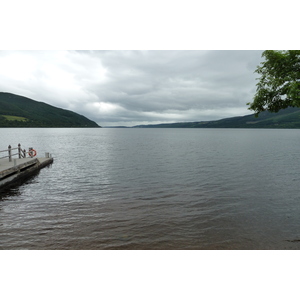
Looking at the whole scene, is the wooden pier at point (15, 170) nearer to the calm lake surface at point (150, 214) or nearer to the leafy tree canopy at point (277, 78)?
the calm lake surface at point (150, 214)

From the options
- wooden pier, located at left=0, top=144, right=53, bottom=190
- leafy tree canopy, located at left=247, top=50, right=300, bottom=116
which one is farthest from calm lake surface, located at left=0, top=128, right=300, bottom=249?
leafy tree canopy, located at left=247, top=50, right=300, bottom=116

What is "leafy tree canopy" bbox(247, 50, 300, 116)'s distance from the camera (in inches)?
Result: 390

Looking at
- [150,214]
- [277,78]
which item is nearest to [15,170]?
[150,214]

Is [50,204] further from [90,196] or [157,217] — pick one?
[157,217]

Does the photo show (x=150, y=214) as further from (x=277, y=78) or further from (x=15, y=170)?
(x=15, y=170)

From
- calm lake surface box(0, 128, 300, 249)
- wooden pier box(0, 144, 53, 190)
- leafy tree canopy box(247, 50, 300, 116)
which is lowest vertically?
calm lake surface box(0, 128, 300, 249)

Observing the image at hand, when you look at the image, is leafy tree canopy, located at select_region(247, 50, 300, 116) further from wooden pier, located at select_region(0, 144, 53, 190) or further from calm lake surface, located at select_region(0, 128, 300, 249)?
wooden pier, located at select_region(0, 144, 53, 190)

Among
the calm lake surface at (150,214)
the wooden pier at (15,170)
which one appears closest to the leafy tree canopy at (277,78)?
the calm lake surface at (150,214)

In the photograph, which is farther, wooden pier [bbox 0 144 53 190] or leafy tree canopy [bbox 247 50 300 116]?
wooden pier [bbox 0 144 53 190]

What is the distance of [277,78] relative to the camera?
32.9 ft

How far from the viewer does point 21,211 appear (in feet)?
47.1

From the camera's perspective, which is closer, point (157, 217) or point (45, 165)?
point (157, 217)

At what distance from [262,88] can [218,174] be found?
58.0 ft

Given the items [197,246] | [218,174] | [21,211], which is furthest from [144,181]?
[197,246]
